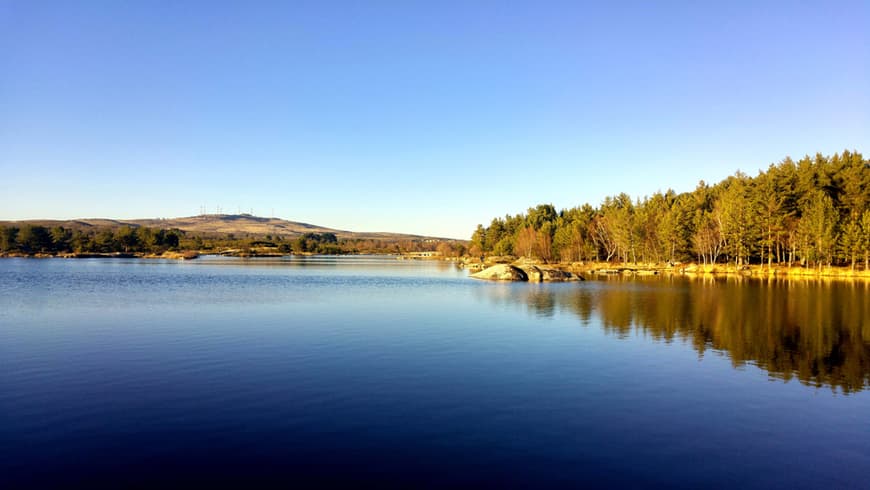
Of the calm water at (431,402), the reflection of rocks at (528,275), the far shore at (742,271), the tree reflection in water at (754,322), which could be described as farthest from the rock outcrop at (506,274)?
the calm water at (431,402)

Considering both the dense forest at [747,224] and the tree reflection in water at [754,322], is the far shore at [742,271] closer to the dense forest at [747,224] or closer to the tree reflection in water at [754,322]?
the dense forest at [747,224]

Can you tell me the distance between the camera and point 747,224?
86.5 meters

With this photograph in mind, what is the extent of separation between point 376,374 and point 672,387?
914 centimetres

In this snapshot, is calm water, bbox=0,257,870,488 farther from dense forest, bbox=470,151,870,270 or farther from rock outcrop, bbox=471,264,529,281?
dense forest, bbox=470,151,870,270

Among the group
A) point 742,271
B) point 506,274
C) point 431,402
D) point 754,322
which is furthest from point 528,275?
point 431,402

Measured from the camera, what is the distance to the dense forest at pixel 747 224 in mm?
76500

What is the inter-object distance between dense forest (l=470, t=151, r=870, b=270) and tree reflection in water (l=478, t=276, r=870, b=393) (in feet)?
117

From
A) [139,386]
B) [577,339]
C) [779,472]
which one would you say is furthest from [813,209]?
[139,386]

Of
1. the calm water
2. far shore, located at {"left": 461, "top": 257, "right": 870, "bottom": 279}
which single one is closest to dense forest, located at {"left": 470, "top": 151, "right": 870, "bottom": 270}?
far shore, located at {"left": 461, "top": 257, "right": 870, "bottom": 279}

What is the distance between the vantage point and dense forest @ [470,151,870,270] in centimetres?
7650

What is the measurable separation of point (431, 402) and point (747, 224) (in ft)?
301

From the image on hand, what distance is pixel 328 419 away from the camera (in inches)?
458

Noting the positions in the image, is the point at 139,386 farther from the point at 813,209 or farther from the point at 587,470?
the point at 813,209

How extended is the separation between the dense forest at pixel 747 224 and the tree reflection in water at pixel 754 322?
35.8 m
